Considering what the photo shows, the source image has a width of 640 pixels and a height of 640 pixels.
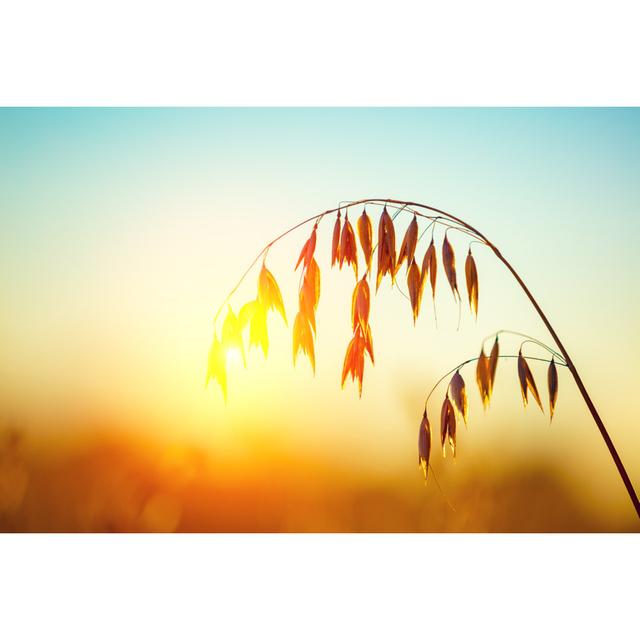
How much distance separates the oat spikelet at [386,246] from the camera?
1175 millimetres

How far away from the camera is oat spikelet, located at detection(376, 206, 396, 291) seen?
3.85ft

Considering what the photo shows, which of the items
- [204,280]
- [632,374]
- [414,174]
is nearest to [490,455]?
[632,374]

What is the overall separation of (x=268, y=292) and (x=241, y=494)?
0.90 meters

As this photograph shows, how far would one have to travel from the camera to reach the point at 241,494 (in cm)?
180

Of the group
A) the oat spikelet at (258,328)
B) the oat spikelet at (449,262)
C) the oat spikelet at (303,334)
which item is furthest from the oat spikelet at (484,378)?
the oat spikelet at (258,328)

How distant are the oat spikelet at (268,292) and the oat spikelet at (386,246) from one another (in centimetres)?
24

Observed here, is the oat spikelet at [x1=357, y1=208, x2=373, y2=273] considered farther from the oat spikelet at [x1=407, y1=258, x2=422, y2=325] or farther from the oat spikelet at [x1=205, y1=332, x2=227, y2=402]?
the oat spikelet at [x1=205, y1=332, x2=227, y2=402]

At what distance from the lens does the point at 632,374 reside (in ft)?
5.94

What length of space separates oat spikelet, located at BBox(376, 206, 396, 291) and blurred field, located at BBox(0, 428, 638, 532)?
0.88m

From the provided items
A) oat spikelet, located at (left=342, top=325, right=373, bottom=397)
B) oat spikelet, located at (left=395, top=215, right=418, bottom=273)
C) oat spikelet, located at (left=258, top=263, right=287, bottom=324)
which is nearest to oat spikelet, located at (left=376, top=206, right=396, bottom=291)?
oat spikelet, located at (left=395, top=215, right=418, bottom=273)

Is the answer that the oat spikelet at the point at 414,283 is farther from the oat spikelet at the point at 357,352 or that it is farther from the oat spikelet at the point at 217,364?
the oat spikelet at the point at 217,364

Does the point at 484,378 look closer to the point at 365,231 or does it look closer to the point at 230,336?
the point at 365,231
